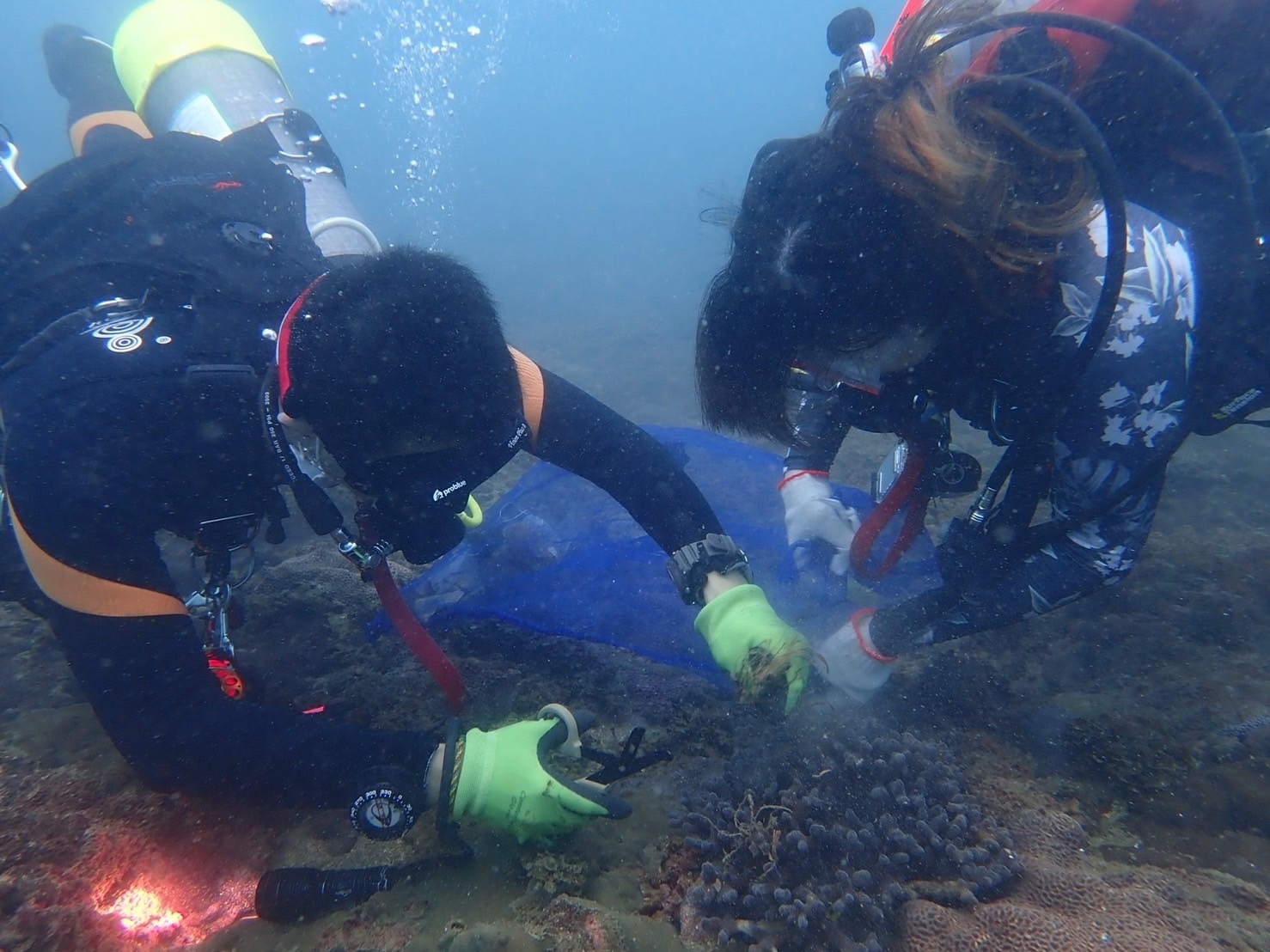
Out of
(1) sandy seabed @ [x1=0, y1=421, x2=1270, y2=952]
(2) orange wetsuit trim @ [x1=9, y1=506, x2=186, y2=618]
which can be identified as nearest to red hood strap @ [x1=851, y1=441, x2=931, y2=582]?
(1) sandy seabed @ [x1=0, y1=421, x2=1270, y2=952]

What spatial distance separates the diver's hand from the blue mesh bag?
81mm

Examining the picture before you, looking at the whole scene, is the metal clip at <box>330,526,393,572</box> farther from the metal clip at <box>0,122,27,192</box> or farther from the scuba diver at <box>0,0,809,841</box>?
the metal clip at <box>0,122,27,192</box>

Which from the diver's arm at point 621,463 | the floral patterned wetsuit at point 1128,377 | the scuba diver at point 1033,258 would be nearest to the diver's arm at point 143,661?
the diver's arm at point 621,463

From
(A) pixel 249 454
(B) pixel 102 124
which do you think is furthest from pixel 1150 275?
(B) pixel 102 124

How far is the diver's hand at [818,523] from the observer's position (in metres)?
3.45

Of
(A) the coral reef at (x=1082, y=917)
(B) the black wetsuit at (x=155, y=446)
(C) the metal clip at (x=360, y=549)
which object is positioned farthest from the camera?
(C) the metal clip at (x=360, y=549)

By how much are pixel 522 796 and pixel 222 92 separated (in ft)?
16.6

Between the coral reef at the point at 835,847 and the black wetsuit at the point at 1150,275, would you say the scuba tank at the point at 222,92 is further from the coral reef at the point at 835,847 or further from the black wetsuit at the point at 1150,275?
the coral reef at the point at 835,847

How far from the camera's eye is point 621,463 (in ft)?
9.33

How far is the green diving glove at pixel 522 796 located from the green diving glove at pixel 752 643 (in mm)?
650

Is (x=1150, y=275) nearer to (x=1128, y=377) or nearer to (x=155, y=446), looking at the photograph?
(x=1128, y=377)

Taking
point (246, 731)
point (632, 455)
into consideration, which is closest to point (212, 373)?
point (246, 731)

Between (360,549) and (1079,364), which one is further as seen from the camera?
(360,549)

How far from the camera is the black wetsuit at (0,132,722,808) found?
193 centimetres
